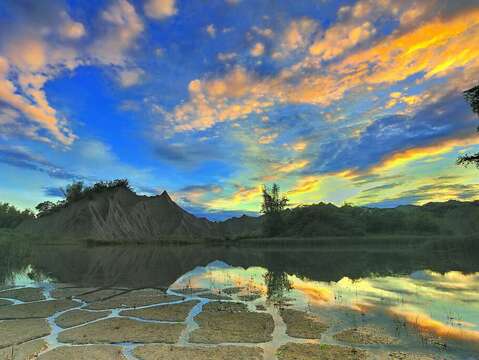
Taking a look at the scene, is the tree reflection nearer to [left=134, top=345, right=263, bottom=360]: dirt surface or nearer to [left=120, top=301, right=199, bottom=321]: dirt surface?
[left=120, top=301, right=199, bottom=321]: dirt surface

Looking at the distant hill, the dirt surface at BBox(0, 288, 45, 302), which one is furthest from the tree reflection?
the distant hill

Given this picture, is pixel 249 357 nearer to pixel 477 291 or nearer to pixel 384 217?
pixel 477 291

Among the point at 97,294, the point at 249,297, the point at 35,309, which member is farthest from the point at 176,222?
the point at 35,309

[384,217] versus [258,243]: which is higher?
[384,217]

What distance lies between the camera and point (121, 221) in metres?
105

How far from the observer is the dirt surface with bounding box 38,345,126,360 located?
8.25 meters

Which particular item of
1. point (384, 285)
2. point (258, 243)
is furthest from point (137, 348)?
point (258, 243)

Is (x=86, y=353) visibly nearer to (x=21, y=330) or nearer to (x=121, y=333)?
(x=121, y=333)

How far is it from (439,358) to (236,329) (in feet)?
18.6

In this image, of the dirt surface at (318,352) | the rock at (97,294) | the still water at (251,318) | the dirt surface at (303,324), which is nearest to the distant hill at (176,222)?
the still water at (251,318)

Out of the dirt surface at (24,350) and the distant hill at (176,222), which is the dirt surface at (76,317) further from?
the distant hill at (176,222)

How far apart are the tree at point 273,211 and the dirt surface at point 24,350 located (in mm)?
89419

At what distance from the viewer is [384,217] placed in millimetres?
96188

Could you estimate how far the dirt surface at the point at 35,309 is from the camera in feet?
42.4
